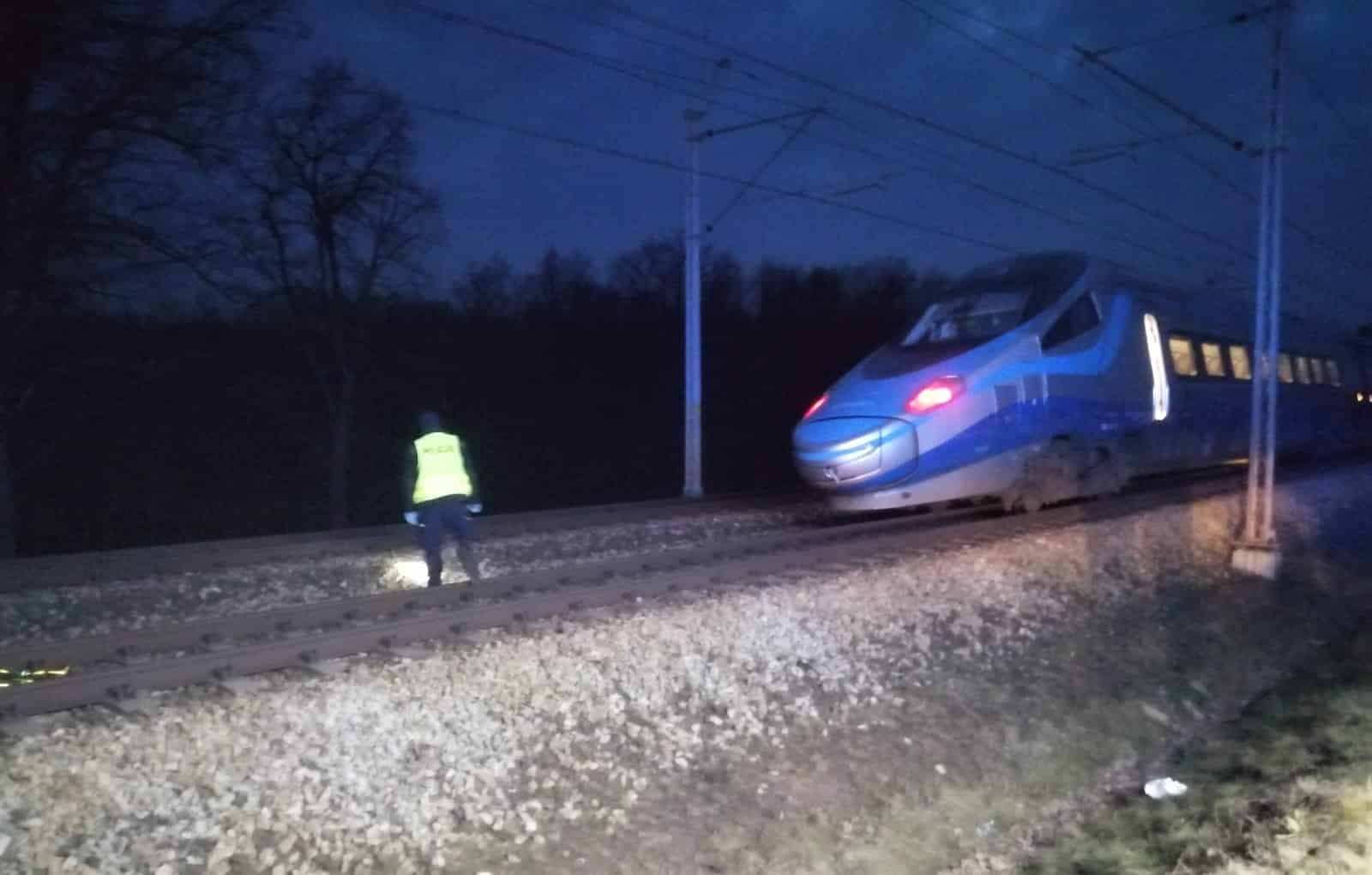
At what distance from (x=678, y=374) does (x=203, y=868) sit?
33.5 metres

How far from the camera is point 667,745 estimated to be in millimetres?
7191

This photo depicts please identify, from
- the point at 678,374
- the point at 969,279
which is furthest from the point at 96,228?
the point at 678,374

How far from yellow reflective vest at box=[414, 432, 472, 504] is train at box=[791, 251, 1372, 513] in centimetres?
473

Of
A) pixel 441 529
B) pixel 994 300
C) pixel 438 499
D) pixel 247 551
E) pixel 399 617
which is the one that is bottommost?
pixel 399 617

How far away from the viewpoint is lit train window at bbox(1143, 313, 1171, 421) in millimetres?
17047

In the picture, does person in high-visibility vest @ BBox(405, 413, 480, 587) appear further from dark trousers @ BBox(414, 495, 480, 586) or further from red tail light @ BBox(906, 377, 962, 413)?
red tail light @ BBox(906, 377, 962, 413)

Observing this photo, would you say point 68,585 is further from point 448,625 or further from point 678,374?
point 678,374

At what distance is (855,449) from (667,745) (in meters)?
6.85

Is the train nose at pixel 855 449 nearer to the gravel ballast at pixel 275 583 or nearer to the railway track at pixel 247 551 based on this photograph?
the gravel ballast at pixel 275 583

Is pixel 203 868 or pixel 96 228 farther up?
pixel 96 228

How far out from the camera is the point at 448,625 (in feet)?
28.2

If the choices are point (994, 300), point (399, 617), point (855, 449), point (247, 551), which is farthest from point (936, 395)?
point (247, 551)

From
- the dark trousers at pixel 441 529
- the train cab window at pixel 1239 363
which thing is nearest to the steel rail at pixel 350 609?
the dark trousers at pixel 441 529

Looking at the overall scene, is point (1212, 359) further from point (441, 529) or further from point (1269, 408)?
point (441, 529)
